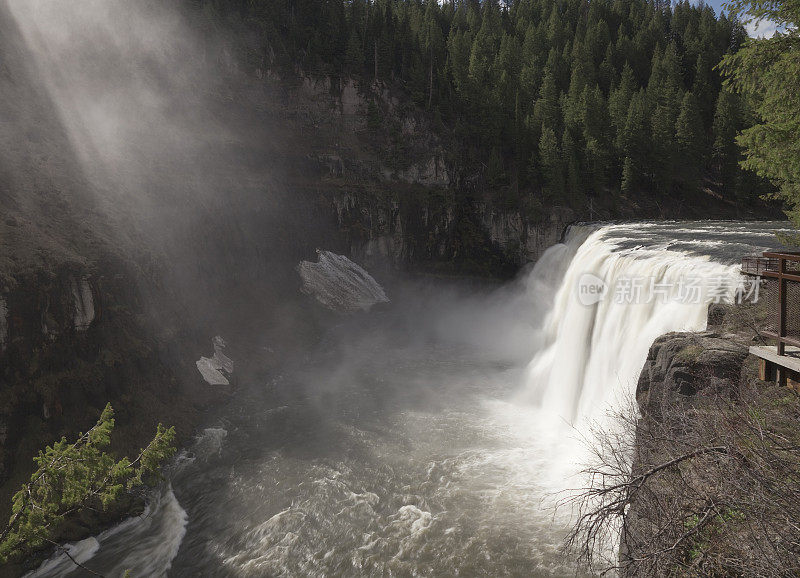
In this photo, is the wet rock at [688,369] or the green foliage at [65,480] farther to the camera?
the wet rock at [688,369]

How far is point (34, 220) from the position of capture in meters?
20.4

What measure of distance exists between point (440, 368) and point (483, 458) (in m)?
11.1

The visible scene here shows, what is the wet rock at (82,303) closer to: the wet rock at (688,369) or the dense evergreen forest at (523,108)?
the wet rock at (688,369)

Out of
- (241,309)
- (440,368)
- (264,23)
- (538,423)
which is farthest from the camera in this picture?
(264,23)

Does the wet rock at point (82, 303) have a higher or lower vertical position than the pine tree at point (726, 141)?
lower

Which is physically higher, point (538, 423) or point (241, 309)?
point (241, 309)

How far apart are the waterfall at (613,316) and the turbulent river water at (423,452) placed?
9cm

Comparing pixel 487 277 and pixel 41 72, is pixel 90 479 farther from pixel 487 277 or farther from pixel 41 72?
pixel 487 277

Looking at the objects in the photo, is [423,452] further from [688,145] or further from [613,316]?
[688,145]

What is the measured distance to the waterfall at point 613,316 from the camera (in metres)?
14.5

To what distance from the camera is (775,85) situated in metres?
10.3

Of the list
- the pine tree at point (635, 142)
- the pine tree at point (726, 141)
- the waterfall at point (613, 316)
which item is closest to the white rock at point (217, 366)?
the waterfall at point (613, 316)

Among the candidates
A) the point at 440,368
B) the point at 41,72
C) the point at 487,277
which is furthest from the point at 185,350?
the point at 487,277

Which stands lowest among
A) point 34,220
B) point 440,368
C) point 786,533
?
point 440,368
